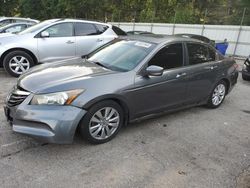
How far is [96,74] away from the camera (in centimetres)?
389

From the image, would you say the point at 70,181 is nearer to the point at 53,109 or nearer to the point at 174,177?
the point at 53,109

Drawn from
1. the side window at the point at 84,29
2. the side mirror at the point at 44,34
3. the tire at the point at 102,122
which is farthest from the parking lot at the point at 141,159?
the side window at the point at 84,29

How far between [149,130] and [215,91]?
1996mm

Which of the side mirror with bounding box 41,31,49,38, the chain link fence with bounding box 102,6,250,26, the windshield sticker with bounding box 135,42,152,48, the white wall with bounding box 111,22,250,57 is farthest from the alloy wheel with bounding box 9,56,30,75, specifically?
the chain link fence with bounding box 102,6,250,26

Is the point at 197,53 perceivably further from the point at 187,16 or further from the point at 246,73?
the point at 187,16

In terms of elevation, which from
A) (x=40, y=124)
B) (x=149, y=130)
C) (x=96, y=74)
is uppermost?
(x=96, y=74)

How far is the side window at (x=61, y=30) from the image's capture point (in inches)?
292

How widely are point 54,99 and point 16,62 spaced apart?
13.9 feet

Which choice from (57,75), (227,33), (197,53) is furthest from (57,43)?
(227,33)

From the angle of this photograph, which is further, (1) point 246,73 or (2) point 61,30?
(1) point 246,73

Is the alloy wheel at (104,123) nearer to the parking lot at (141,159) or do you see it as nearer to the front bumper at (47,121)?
the parking lot at (141,159)

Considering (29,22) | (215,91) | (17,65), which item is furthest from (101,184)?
(29,22)

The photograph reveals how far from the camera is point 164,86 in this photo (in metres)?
4.44

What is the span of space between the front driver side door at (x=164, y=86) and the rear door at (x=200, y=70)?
200 mm
